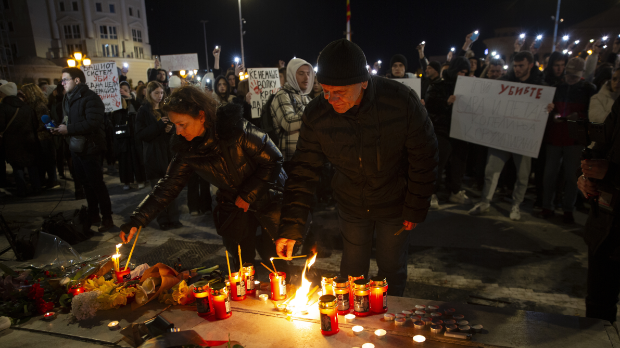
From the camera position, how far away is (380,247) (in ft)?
8.97

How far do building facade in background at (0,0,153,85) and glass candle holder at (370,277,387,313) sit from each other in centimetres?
4530

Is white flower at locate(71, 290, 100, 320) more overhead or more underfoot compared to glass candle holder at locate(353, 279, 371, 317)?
more underfoot

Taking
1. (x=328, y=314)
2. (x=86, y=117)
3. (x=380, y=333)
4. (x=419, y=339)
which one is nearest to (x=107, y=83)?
(x=86, y=117)

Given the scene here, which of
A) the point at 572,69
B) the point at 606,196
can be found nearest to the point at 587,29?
the point at 572,69

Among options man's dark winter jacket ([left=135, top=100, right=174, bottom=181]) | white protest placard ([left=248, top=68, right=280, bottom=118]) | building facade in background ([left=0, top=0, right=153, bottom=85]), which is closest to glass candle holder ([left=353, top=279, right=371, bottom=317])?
man's dark winter jacket ([left=135, top=100, right=174, bottom=181])

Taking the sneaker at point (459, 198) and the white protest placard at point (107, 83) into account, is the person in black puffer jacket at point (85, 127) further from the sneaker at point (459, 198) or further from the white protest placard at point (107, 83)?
the sneaker at point (459, 198)

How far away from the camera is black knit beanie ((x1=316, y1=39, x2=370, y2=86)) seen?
6.79 ft

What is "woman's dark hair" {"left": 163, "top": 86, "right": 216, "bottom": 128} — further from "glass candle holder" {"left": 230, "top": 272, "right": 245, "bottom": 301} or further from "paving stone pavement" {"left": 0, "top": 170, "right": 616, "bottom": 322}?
"paving stone pavement" {"left": 0, "top": 170, "right": 616, "bottom": 322}

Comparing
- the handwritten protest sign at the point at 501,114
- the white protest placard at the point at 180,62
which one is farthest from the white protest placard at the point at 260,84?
the white protest placard at the point at 180,62

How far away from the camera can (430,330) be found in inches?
83.9

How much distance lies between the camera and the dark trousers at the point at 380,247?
2654 mm

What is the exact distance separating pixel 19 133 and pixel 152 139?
13.8ft

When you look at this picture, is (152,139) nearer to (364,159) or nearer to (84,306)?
(84,306)

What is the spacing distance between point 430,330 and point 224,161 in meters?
1.97
